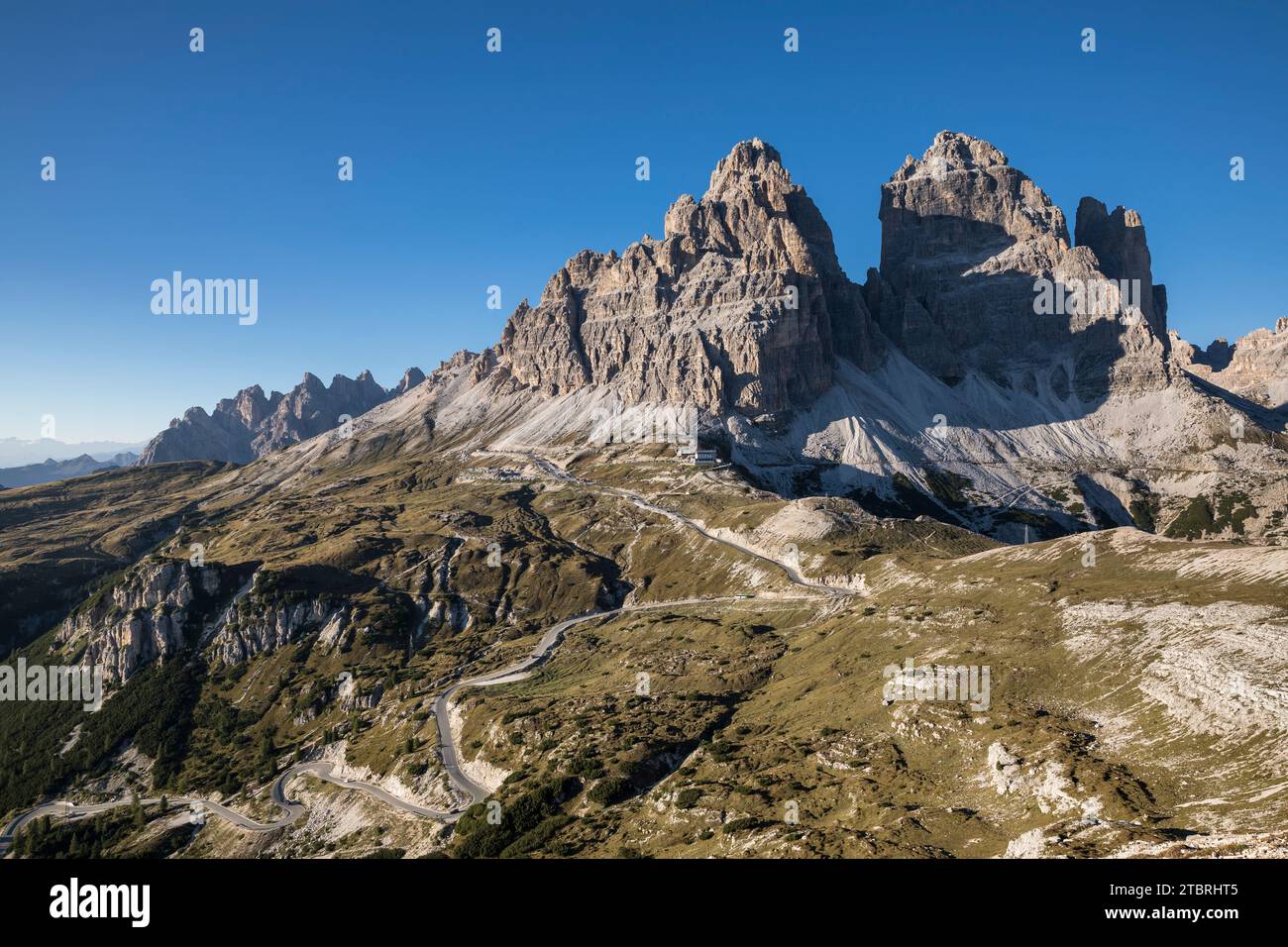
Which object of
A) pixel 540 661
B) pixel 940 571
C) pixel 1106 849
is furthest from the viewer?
pixel 540 661

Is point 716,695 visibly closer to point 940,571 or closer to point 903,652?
point 903,652

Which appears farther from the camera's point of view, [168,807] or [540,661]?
[540,661]

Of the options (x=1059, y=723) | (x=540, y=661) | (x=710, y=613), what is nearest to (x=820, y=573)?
(x=710, y=613)

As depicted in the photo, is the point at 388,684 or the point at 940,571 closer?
the point at 940,571
